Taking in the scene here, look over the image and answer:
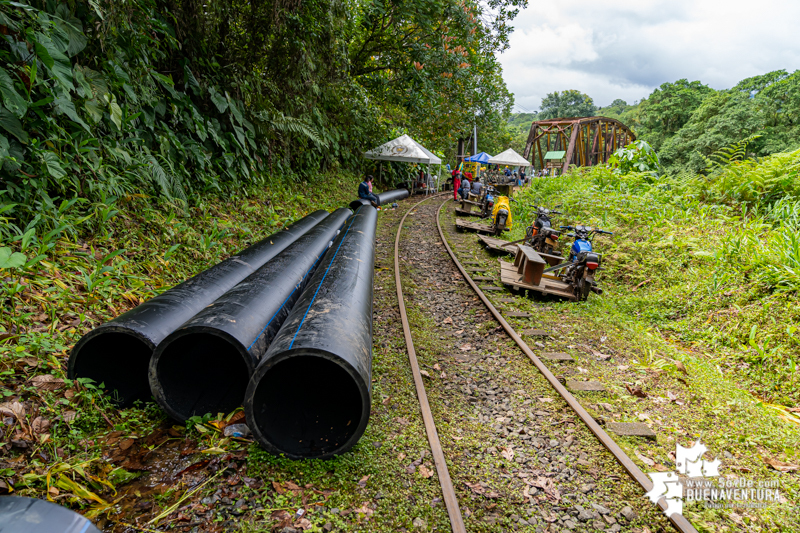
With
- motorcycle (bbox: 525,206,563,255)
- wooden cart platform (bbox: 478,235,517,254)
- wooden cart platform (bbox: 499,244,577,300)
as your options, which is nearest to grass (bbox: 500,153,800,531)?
wooden cart platform (bbox: 499,244,577,300)

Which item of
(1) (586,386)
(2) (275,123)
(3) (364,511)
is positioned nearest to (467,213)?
(2) (275,123)

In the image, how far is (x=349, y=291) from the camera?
12.2 feet

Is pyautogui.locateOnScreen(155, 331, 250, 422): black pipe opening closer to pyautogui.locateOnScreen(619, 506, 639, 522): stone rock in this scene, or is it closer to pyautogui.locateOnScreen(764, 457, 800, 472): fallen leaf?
pyautogui.locateOnScreen(619, 506, 639, 522): stone rock

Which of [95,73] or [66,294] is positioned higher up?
[95,73]

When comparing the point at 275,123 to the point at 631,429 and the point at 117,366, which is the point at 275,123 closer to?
the point at 117,366

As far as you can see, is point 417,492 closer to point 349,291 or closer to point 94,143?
point 349,291

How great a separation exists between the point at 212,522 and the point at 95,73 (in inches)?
216

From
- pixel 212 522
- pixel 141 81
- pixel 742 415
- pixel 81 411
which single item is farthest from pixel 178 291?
pixel 742 415

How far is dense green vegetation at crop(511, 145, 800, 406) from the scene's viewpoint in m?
4.68

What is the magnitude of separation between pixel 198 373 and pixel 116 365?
0.67 metres

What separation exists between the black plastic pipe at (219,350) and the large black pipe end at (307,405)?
0.27 meters

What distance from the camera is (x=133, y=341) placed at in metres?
3.33

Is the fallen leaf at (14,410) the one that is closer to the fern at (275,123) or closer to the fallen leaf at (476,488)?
the fallen leaf at (476,488)

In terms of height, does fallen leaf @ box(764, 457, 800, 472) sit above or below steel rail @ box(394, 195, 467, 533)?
below
